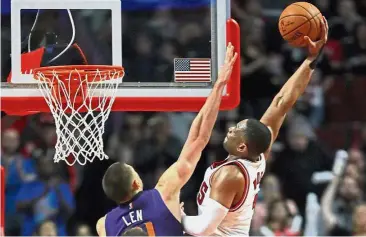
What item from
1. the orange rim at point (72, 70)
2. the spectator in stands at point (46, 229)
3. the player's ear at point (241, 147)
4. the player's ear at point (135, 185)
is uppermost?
the orange rim at point (72, 70)

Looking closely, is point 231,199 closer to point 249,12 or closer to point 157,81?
point 157,81

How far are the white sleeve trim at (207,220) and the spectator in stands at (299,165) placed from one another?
2997 millimetres

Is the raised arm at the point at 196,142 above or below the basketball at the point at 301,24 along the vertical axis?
below

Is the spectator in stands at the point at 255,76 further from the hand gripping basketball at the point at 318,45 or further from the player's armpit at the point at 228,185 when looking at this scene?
the player's armpit at the point at 228,185

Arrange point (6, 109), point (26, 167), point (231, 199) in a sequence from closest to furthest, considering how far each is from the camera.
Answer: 1. point (231, 199)
2. point (6, 109)
3. point (26, 167)

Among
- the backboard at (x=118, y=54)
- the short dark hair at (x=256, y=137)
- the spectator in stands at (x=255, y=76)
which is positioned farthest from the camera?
the spectator in stands at (x=255, y=76)

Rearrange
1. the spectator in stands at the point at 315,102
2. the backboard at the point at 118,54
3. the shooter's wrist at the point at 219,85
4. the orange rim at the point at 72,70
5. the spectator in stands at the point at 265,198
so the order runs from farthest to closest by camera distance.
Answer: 1. the spectator in stands at the point at 315,102
2. the spectator in stands at the point at 265,198
3. the backboard at the point at 118,54
4. the orange rim at the point at 72,70
5. the shooter's wrist at the point at 219,85

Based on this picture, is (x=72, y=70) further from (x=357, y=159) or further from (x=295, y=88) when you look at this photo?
(x=357, y=159)

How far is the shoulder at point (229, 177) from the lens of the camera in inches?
197

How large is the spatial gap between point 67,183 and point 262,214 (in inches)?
62.9

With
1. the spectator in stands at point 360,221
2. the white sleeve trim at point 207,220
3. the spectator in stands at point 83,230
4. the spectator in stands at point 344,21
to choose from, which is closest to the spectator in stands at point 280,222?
the spectator in stands at point 360,221

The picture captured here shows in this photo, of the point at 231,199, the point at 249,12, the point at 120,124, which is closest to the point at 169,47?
the point at 120,124

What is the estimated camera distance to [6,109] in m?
5.58

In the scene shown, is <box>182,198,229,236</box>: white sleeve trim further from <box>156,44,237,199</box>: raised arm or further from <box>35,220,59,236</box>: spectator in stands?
<box>35,220,59,236</box>: spectator in stands
